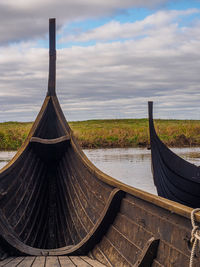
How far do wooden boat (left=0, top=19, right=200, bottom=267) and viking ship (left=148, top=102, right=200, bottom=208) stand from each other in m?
2.47

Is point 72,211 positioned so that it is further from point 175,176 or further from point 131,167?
point 131,167

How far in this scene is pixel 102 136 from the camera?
2917 centimetres

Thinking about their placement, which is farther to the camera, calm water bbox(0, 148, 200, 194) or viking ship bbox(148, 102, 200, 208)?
calm water bbox(0, 148, 200, 194)

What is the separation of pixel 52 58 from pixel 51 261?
5.08 metres

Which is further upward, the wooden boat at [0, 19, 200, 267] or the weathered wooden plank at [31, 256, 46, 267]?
the wooden boat at [0, 19, 200, 267]

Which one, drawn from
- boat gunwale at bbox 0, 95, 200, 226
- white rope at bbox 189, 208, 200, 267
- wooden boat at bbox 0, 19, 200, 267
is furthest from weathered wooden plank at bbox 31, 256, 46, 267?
white rope at bbox 189, 208, 200, 267

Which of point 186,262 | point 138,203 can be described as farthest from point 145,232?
point 186,262

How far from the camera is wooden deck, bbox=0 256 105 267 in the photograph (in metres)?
4.20

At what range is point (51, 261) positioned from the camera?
4375 mm

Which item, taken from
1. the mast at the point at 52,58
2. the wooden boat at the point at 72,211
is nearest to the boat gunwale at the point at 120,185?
the wooden boat at the point at 72,211

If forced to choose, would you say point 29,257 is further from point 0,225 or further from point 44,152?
point 44,152

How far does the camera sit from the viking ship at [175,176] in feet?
25.8

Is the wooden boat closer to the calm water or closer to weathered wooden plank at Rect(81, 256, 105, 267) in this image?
weathered wooden plank at Rect(81, 256, 105, 267)

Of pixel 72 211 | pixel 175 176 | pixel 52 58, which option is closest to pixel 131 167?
pixel 175 176
